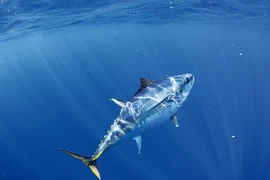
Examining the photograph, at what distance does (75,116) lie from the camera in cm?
2378

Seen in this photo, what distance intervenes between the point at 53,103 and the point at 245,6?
87.6 feet

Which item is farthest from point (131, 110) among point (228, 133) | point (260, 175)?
point (228, 133)

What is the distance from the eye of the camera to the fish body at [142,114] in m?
3.82

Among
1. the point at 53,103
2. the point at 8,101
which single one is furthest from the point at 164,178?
the point at 8,101

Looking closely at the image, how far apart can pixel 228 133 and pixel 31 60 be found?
10069 cm

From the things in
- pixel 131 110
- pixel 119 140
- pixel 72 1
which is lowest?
pixel 119 140

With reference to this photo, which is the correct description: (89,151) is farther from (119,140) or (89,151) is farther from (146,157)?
(119,140)

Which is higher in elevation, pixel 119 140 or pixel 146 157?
pixel 119 140

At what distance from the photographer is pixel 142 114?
3.84m

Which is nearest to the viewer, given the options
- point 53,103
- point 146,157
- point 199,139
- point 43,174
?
point 146,157

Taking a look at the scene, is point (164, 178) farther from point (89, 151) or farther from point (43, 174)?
point (43, 174)

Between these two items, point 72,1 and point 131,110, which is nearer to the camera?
point 131,110

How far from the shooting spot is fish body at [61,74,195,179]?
12.5 ft

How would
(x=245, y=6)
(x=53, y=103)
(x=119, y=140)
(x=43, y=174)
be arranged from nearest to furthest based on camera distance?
1. (x=119, y=140)
2. (x=43, y=174)
3. (x=245, y=6)
4. (x=53, y=103)
